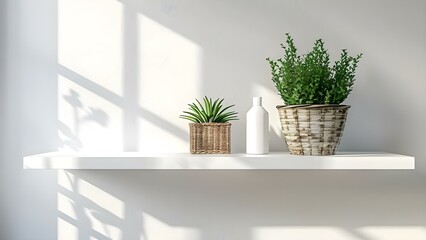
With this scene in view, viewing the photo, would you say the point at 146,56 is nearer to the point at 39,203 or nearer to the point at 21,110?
the point at 21,110

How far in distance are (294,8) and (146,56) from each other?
1.68ft

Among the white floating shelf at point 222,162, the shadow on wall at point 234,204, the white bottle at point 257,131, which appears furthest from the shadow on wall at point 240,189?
the white floating shelf at point 222,162

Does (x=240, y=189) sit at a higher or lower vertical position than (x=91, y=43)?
lower

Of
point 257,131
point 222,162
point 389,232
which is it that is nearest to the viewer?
point 222,162

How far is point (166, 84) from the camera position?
1598 mm

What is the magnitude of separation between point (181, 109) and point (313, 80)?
1.46ft

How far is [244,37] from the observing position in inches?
62.9

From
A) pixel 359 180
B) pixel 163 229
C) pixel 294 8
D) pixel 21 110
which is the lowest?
pixel 163 229

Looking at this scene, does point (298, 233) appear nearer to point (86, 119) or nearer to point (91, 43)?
point (86, 119)

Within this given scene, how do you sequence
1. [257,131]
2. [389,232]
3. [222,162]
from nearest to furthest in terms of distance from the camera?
[222,162], [257,131], [389,232]

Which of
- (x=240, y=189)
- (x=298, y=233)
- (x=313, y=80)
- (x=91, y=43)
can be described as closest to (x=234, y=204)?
(x=240, y=189)

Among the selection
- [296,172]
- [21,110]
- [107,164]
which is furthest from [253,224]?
[21,110]

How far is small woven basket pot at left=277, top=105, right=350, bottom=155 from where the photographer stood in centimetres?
138

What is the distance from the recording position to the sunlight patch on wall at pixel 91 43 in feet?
5.24
